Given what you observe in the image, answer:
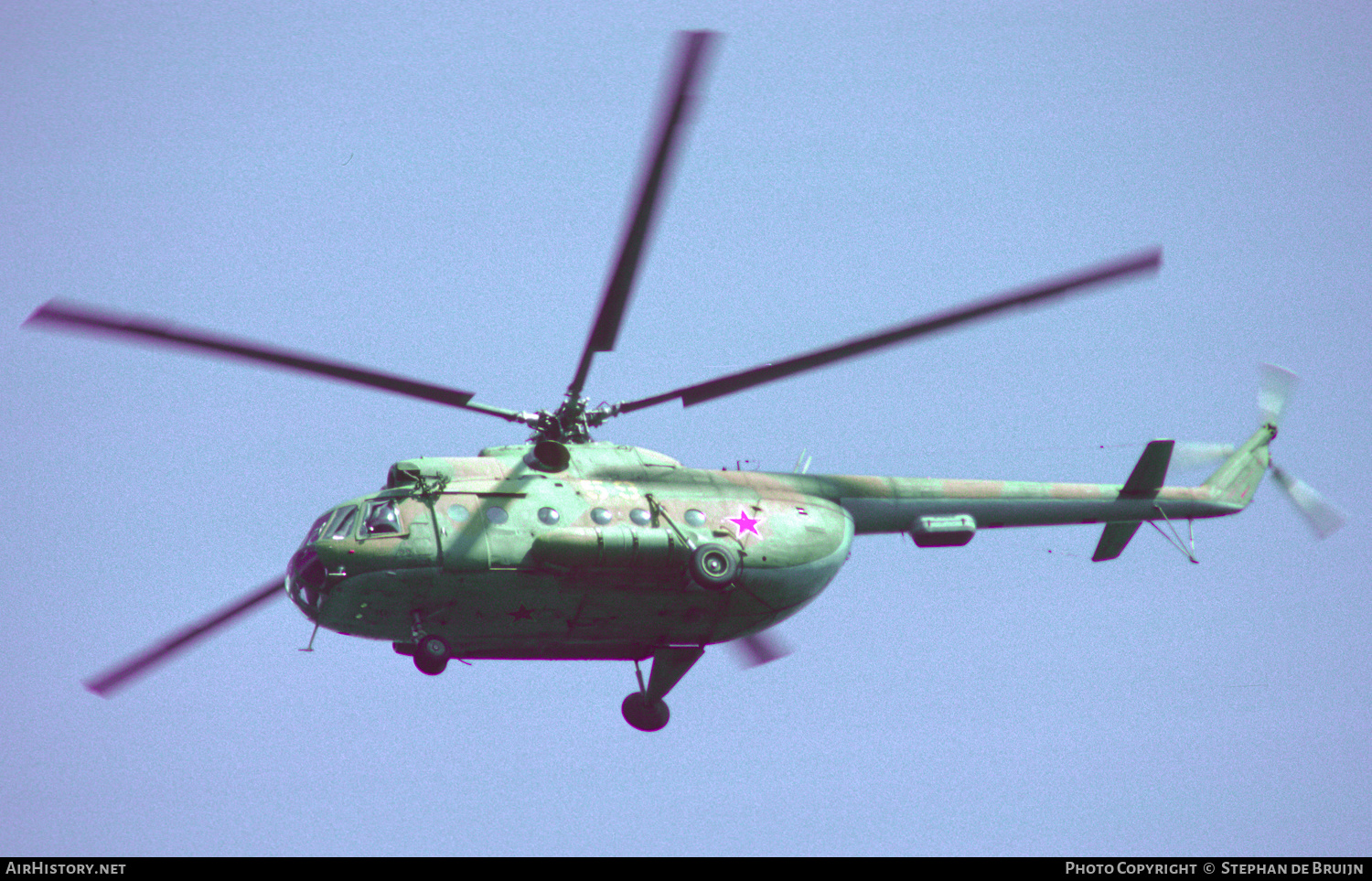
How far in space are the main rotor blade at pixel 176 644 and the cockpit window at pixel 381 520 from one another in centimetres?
189

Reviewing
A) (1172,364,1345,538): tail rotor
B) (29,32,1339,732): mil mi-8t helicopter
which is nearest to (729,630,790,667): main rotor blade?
(29,32,1339,732): mil mi-8t helicopter

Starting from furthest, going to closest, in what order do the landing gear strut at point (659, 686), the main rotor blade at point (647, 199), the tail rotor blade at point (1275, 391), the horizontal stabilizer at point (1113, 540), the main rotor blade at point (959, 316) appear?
1. the tail rotor blade at point (1275, 391)
2. the horizontal stabilizer at point (1113, 540)
3. the landing gear strut at point (659, 686)
4. the main rotor blade at point (959, 316)
5. the main rotor blade at point (647, 199)

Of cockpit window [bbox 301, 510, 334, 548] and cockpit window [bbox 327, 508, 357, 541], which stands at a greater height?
cockpit window [bbox 327, 508, 357, 541]

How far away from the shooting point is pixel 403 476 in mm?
21797

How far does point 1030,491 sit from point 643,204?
11063 millimetres

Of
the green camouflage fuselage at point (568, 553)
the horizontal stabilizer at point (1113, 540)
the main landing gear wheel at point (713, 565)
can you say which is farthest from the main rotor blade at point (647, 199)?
the horizontal stabilizer at point (1113, 540)

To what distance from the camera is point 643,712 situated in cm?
2345

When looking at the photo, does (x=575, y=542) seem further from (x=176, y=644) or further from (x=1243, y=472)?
(x=1243, y=472)

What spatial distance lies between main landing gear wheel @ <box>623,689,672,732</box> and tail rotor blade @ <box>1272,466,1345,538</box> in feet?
47.7

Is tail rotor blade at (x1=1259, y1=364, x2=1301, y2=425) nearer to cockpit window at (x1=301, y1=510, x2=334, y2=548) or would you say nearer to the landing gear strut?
the landing gear strut

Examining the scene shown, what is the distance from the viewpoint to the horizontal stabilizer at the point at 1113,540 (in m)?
27.2

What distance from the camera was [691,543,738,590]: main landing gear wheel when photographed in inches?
849

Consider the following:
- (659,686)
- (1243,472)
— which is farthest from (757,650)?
(1243,472)

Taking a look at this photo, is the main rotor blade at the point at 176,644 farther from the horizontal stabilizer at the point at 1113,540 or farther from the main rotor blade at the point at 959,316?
the horizontal stabilizer at the point at 1113,540
